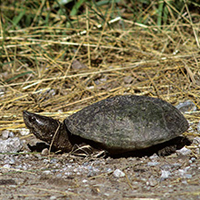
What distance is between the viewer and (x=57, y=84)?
13.5 feet

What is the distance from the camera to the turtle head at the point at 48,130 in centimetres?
271

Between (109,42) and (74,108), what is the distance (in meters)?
1.43

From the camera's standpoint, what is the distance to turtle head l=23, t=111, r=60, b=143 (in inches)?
107

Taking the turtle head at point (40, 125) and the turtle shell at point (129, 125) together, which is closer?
the turtle shell at point (129, 125)

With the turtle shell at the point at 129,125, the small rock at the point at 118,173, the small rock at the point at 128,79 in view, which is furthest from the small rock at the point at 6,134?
the small rock at the point at 128,79

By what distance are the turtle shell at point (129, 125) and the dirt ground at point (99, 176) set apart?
172 mm

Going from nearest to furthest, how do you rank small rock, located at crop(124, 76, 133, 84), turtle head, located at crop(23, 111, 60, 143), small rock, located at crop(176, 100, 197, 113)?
1. turtle head, located at crop(23, 111, 60, 143)
2. small rock, located at crop(176, 100, 197, 113)
3. small rock, located at crop(124, 76, 133, 84)

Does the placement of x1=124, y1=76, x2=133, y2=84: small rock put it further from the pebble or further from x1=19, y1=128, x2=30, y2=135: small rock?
the pebble

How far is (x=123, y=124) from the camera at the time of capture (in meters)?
2.52

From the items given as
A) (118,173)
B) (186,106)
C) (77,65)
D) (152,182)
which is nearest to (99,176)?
(118,173)

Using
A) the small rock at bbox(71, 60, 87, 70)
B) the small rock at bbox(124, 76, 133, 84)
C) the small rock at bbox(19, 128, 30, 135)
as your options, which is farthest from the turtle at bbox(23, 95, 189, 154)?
the small rock at bbox(71, 60, 87, 70)

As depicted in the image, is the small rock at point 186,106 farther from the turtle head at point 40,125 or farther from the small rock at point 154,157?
the turtle head at point 40,125

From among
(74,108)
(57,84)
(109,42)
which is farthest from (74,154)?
(109,42)

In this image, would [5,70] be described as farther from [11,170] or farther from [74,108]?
[11,170]
